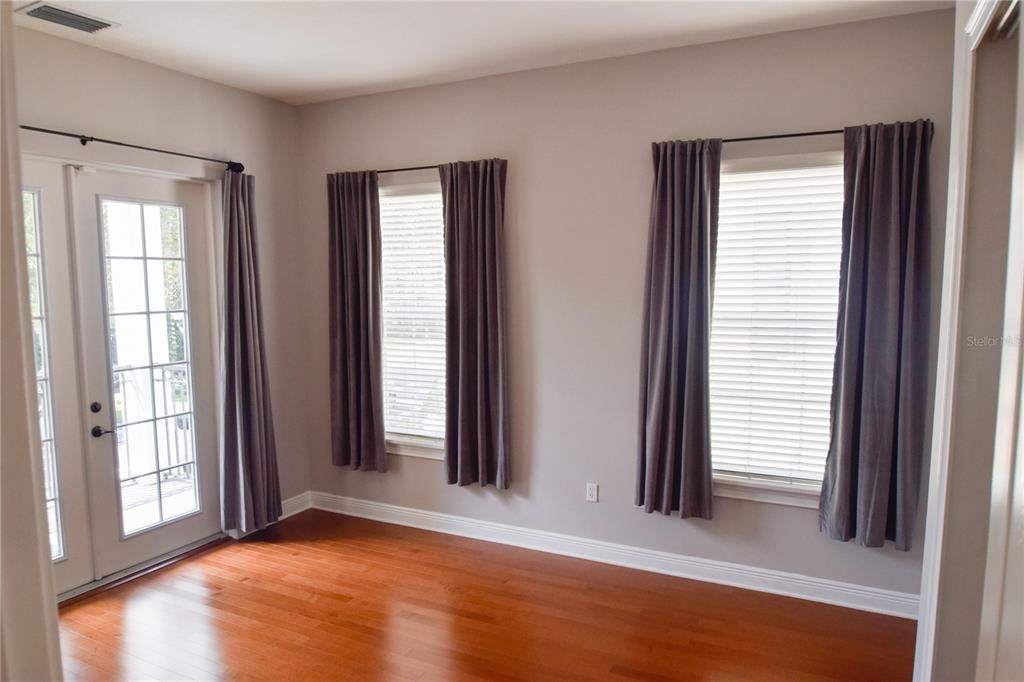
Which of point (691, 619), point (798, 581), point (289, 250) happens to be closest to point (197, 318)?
point (289, 250)

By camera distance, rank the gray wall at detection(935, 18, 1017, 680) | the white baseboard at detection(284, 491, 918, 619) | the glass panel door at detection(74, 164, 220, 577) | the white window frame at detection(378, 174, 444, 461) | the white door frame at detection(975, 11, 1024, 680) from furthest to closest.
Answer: the white window frame at detection(378, 174, 444, 461) → the glass panel door at detection(74, 164, 220, 577) → the white baseboard at detection(284, 491, 918, 619) → the gray wall at detection(935, 18, 1017, 680) → the white door frame at detection(975, 11, 1024, 680)

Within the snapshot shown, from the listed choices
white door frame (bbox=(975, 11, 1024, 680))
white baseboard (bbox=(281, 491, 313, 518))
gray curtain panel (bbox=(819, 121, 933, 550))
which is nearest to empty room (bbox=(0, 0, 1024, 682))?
gray curtain panel (bbox=(819, 121, 933, 550))

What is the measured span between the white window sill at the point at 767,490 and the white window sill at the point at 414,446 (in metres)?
1.77

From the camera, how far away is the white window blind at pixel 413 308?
3932mm

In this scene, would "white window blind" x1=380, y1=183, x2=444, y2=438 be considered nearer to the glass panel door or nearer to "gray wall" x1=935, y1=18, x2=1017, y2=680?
the glass panel door

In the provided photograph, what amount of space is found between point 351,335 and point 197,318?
94cm

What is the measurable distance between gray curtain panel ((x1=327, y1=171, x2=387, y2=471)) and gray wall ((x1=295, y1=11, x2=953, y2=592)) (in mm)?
219

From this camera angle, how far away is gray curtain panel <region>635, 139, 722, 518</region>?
310 centimetres

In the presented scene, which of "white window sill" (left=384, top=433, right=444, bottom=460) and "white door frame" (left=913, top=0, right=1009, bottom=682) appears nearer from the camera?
"white door frame" (left=913, top=0, right=1009, bottom=682)

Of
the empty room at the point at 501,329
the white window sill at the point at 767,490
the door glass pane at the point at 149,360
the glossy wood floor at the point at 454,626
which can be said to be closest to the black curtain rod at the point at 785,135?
the empty room at the point at 501,329

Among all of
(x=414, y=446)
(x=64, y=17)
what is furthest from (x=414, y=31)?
(x=414, y=446)

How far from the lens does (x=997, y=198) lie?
161 cm

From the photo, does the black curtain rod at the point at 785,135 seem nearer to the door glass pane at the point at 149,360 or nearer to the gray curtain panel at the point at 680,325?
the gray curtain panel at the point at 680,325

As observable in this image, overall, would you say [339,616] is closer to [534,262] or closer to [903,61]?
[534,262]
